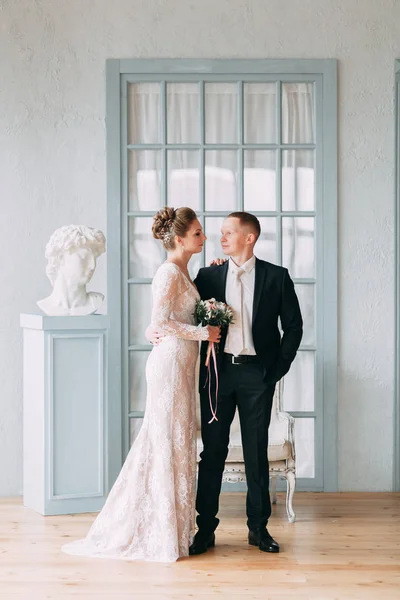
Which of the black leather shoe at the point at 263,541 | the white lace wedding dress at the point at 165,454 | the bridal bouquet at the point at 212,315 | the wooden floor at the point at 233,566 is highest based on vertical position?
the bridal bouquet at the point at 212,315

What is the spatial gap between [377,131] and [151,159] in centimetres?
150

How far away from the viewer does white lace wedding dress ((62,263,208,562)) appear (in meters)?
4.09

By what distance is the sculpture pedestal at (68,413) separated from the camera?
4969mm

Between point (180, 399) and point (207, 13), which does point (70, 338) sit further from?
point (207, 13)

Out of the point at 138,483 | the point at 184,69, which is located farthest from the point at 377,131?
the point at 138,483

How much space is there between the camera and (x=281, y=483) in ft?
18.3

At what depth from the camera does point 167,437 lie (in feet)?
13.6

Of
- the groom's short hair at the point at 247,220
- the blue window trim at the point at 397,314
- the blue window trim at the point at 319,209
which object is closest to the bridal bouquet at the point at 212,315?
the groom's short hair at the point at 247,220

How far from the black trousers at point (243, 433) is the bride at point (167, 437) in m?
0.08

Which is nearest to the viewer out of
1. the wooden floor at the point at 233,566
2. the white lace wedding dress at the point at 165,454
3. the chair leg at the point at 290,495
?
the wooden floor at the point at 233,566

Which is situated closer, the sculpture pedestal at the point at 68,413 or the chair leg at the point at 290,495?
the chair leg at the point at 290,495

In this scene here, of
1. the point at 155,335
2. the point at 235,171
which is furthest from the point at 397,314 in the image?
the point at 155,335

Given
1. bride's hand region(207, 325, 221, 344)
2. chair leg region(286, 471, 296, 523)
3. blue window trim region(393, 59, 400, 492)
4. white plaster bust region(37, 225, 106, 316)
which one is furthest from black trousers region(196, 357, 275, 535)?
blue window trim region(393, 59, 400, 492)

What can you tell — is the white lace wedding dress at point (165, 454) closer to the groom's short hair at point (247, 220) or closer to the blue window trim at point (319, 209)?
the groom's short hair at point (247, 220)
